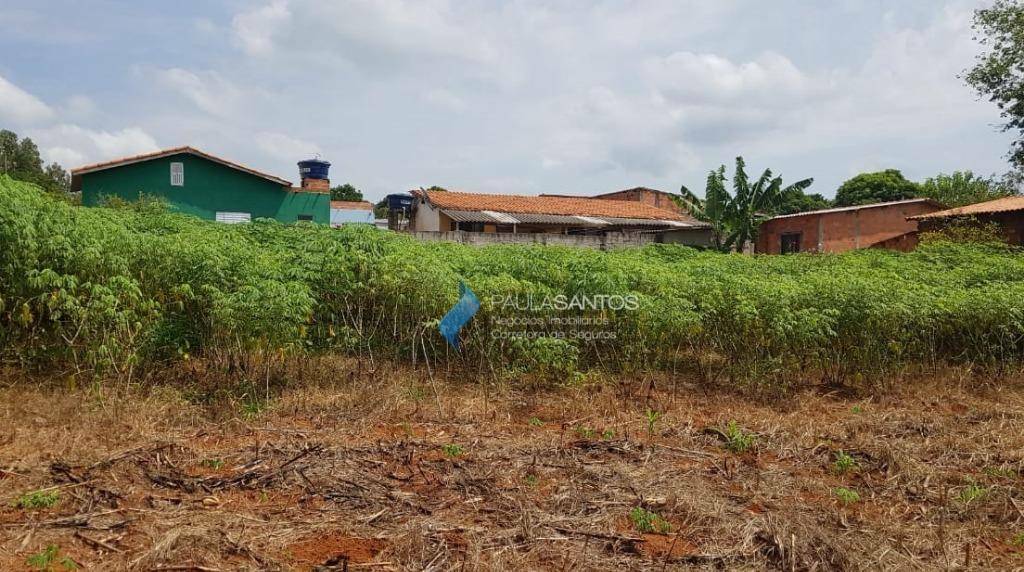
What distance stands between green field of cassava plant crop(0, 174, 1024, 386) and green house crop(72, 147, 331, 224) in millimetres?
13728

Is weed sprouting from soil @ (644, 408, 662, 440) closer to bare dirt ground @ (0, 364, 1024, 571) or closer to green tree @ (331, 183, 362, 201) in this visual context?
bare dirt ground @ (0, 364, 1024, 571)

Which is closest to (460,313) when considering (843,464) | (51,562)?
(843,464)

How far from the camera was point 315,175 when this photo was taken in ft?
71.1

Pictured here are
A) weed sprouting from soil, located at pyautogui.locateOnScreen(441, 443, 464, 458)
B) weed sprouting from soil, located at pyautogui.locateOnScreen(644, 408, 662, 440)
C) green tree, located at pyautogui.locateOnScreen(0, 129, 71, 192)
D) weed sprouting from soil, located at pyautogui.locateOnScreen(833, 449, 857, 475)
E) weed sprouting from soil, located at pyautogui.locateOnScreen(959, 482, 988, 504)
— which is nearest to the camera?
weed sprouting from soil, located at pyautogui.locateOnScreen(959, 482, 988, 504)

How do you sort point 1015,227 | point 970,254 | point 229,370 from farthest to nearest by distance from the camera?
point 1015,227 → point 970,254 → point 229,370

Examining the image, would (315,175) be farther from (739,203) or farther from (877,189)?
(877,189)

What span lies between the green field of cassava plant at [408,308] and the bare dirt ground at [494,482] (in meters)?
0.45

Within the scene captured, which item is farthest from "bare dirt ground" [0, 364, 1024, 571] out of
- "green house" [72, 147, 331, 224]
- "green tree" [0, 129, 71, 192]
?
"green tree" [0, 129, 71, 192]

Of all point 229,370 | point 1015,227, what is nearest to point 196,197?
point 229,370

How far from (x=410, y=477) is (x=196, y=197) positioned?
1849 centimetres

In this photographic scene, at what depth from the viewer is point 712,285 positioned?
5973 mm

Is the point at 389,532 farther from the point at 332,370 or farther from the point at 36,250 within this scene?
the point at 36,250

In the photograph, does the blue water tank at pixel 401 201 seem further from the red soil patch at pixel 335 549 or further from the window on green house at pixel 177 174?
the red soil patch at pixel 335 549

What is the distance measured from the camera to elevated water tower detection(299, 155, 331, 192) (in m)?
21.6
